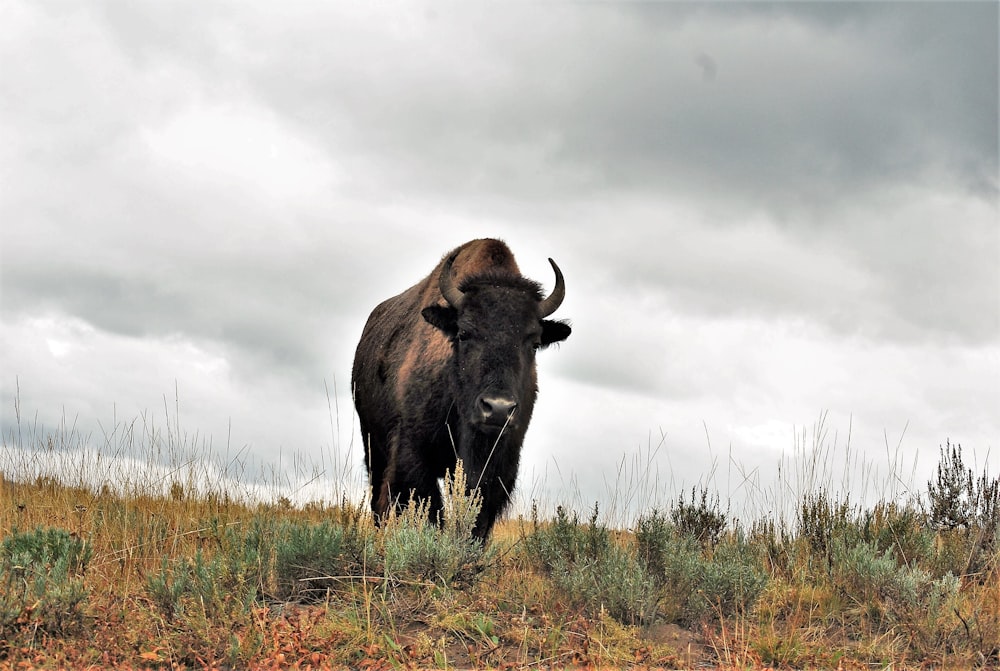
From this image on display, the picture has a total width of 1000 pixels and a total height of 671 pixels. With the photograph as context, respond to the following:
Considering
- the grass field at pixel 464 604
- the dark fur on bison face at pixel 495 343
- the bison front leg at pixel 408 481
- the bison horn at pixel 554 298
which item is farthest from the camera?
the bison horn at pixel 554 298

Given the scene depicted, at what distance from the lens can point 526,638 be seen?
17.0 ft

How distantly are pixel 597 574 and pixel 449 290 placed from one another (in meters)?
3.50

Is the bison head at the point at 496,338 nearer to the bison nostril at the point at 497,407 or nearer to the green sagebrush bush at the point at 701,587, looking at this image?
the bison nostril at the point at 497,407

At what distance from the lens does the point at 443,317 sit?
8773mm

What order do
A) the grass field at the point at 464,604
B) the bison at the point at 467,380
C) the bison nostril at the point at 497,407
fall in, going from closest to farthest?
the grass field at the point at 464,604 < the bison nostril at the point at 497,407 < the bison at the point at 467,380

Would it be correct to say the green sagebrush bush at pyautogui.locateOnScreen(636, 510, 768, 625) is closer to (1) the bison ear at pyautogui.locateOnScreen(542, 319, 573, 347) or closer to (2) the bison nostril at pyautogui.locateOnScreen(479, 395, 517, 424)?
(2) the bison nostril at pyautogui.locateOnScreen(479, 395, 517, 424)

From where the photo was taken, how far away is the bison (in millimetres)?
7965

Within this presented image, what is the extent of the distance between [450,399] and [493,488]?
0.97 m

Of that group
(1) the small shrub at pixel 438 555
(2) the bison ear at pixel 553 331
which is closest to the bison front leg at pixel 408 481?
(2) the bison ear at pixel 553 331

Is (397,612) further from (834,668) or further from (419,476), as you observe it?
(419,476)

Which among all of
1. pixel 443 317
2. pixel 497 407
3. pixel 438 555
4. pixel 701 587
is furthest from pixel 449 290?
pixel 701 587

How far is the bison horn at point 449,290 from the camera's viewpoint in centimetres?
866

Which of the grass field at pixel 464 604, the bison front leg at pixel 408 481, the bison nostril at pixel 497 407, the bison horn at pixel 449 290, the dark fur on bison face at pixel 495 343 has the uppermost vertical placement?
the bison horn at pixel 449 290

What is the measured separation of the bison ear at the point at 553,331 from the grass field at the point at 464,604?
2.29m
